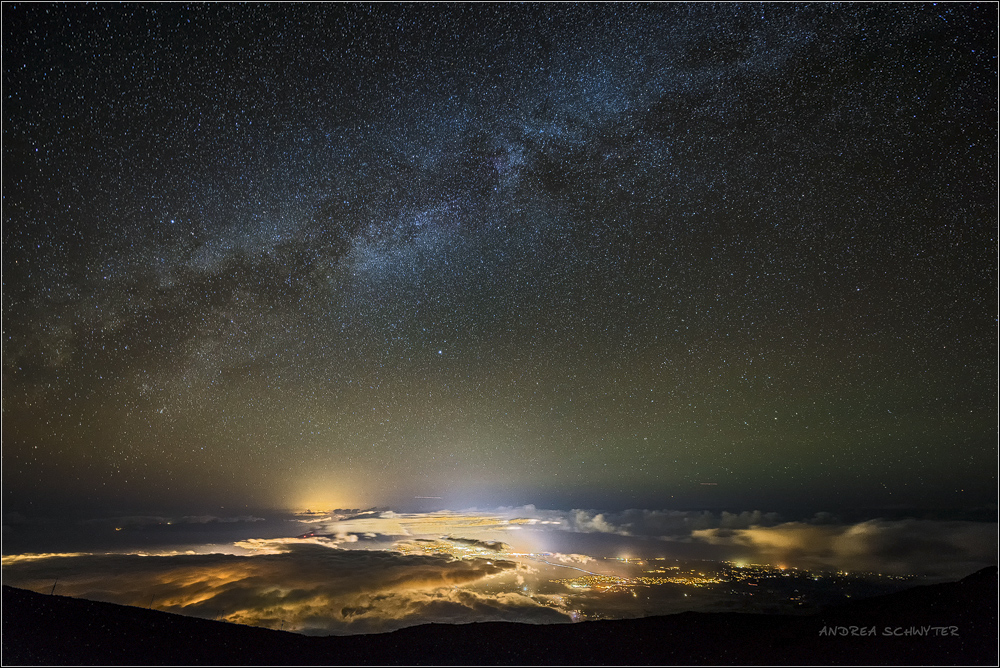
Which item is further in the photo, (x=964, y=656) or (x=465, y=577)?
(x=465, y=577)

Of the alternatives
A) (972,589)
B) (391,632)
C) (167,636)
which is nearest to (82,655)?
(167,636)

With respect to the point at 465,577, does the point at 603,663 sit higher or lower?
lower

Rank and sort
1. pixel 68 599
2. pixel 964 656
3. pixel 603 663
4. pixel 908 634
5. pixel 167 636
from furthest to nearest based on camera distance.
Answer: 1. pixel 68 599
2. pixel 167 636
3. pixel 603 663
4. pixel 908 634
5. pixel 964 656

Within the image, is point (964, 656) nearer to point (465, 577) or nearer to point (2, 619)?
point (465, 577)

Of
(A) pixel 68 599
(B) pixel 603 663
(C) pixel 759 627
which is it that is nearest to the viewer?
(B) pixel 603 663

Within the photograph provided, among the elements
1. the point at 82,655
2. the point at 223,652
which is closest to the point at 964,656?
the point at 223,652

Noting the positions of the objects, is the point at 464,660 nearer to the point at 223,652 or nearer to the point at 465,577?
the point at 465,577
